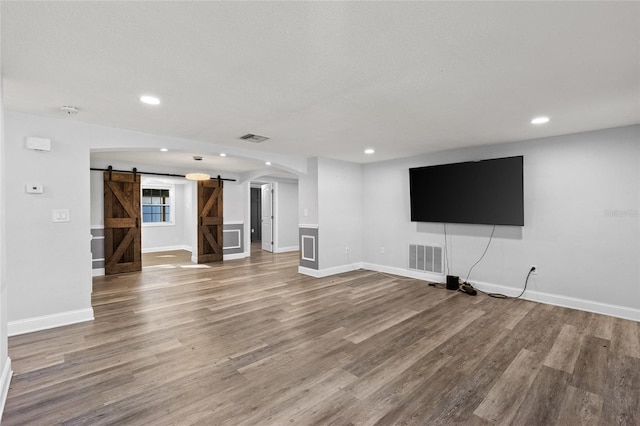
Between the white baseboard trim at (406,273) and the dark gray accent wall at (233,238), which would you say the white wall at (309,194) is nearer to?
the white baseboard trim at (406,273)

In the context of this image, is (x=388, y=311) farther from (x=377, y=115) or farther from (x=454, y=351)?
(x=377, y=115)

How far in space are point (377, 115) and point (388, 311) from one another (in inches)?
96.6

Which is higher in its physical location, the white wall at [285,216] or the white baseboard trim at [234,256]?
the white wall at [285,216]

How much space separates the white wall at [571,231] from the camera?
3613 millimetres

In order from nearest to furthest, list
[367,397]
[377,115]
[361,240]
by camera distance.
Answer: [367,397] < [377,115] < [361,240]

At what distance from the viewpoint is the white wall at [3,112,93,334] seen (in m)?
3.12

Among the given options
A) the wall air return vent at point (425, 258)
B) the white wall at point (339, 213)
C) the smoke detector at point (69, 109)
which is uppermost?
the smoke detector at point (69, 109)

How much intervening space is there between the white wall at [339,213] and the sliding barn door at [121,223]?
4.15 meters

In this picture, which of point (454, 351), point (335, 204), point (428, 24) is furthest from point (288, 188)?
point (428, 24)

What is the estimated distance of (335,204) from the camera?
20.0 ft

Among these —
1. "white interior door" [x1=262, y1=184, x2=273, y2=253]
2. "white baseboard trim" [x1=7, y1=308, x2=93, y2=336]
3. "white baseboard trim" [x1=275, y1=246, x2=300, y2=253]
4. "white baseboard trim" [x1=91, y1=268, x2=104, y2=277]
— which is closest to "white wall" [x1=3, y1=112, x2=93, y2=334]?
"white baseboard trim" [x1=7, y1=308, x2=93, y2=336]

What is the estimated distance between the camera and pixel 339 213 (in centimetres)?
617

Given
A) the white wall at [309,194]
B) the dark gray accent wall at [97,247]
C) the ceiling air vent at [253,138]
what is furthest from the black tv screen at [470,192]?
the dark gray accent wall at [97,247]

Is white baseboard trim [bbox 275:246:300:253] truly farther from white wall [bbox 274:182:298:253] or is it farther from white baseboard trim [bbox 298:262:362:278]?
white baseboard trim [bbox 298:262:362:278]
